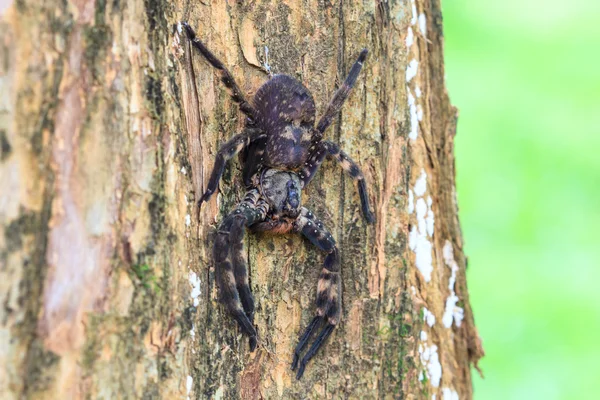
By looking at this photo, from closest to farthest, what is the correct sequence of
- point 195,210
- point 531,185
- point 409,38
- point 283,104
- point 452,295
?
point 195,210 → point 283,104 → point 409,38 → point 452,295 → point 531,185

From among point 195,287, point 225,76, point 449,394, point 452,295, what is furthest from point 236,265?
point 449,394

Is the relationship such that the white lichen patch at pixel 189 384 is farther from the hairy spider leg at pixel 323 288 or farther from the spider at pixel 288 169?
the hairy spider leg at pixel 323 288

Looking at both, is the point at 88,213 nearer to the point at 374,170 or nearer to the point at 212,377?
the point at 212,377

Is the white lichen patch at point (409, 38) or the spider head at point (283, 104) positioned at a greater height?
the white lichen patch at point (409, 38)

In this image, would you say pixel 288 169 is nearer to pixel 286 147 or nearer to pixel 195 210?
pixel 286 147

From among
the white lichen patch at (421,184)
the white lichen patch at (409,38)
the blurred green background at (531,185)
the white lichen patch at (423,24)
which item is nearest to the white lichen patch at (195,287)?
the white lichen patch at (421,184)

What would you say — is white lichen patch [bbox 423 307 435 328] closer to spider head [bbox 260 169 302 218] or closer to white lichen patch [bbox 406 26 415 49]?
spider head [bbox 260 169 302 218]

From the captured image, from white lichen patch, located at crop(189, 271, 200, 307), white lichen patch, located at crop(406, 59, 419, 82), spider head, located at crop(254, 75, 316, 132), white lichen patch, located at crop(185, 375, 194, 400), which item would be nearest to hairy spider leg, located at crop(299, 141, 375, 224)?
spider head, located at crop(254, 75, 316, 132)

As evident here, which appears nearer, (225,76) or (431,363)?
(225,76)
